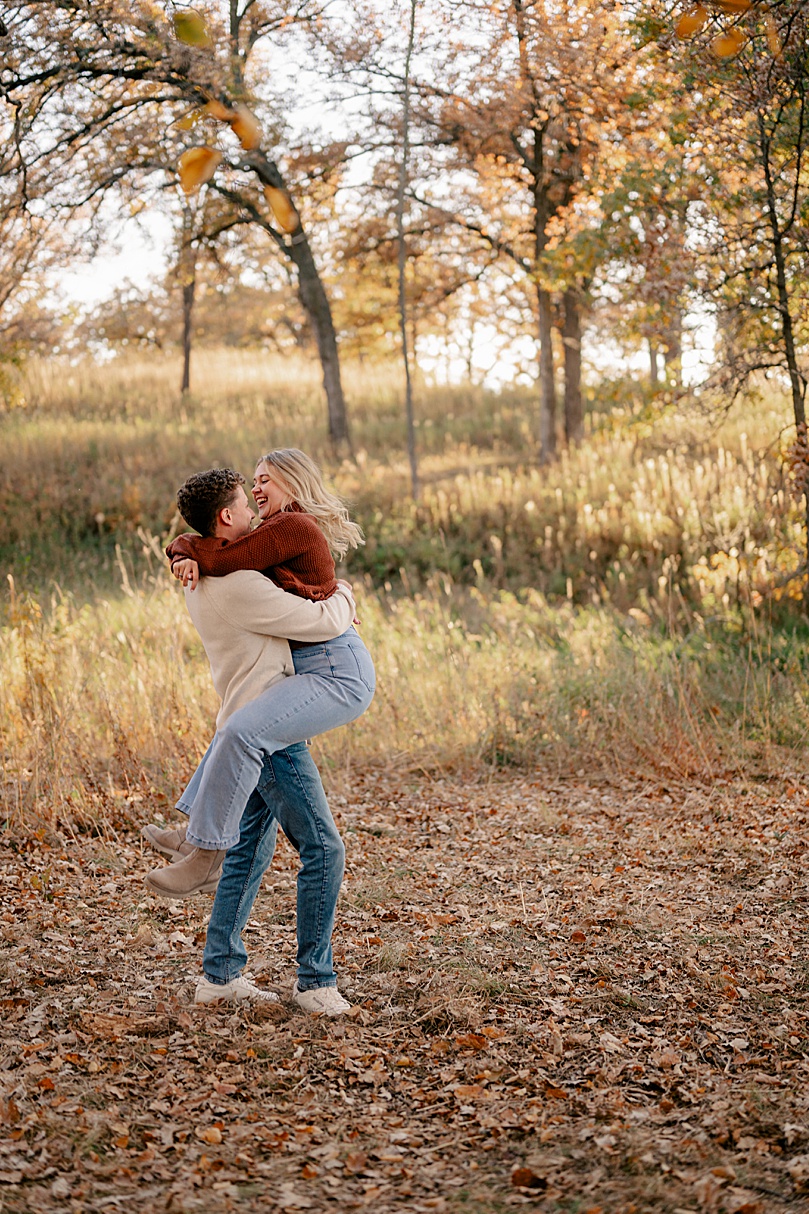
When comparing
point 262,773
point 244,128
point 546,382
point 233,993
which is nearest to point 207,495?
point 262,773

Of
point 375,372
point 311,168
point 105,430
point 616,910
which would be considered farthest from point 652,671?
point 375,372

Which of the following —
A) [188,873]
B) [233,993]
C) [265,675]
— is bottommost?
[233,993]

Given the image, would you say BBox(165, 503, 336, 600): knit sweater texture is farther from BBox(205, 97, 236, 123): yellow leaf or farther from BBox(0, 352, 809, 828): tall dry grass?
BBox(0, 352, 809, 828): tall dry grass

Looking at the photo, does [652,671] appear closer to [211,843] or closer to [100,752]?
[100,752]

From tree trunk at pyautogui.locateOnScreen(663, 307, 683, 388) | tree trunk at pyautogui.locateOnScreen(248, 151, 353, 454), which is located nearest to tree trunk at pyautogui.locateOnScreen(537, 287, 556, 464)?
tree trunk at pyautogui.locateOnScreen(248, 151, 353, 454)

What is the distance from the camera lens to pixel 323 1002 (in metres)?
3.83

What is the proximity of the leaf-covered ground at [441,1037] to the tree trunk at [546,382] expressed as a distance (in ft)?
34.5

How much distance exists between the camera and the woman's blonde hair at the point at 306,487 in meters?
3.66

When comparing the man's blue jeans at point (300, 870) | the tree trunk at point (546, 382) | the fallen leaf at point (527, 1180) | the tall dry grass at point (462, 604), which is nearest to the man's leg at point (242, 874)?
the man's blue jeans at point (300, 870)

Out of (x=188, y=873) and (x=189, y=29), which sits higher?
(x=189, y=29)

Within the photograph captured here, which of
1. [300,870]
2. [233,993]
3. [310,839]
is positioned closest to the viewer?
[310,839]

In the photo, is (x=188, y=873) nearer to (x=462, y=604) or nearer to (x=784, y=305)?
(x=784, y=305)

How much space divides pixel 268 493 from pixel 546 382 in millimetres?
12519

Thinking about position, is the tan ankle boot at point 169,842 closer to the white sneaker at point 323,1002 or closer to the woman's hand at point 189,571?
the white sneaker at point 323,1002
